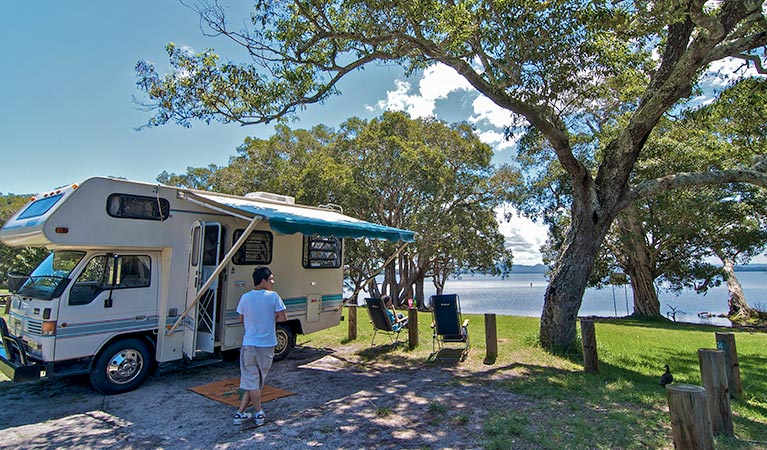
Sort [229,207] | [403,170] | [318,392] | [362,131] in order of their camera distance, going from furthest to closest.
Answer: [362,131]
[403,170]
[229,207]
[318,392]

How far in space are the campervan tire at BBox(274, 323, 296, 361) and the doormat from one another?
130 cm

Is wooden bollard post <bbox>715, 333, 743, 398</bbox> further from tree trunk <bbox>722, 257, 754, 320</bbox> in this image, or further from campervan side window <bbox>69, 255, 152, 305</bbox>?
tree trunk <bbox>722, 257, 754, 320</bbox>

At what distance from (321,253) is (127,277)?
11.3 ft

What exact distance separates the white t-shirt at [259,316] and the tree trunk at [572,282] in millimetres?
5178

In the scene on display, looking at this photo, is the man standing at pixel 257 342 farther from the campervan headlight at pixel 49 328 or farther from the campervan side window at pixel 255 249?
the campervan headlight at pixel 49 328

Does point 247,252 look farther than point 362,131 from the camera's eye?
No

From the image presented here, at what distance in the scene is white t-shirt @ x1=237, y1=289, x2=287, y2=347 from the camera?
4.55 metres

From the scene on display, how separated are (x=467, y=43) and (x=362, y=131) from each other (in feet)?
44.3

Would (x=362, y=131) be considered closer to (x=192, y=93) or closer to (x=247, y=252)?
(x=192, y=93)

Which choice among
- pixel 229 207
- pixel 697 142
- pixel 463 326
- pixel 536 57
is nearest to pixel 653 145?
pixel 697 142

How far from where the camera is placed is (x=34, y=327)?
529 centimetres

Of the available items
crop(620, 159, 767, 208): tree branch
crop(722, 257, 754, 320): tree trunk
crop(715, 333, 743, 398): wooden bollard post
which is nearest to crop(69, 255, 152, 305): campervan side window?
crop(715, 333, 743, 398): wooden bollard post

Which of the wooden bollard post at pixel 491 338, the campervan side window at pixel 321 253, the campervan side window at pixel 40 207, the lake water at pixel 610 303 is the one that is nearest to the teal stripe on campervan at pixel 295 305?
the campervan side window at pixel 321 253

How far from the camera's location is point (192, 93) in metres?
7.94
